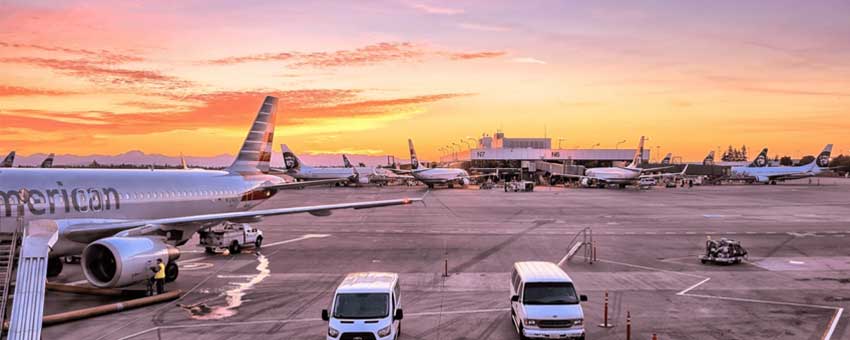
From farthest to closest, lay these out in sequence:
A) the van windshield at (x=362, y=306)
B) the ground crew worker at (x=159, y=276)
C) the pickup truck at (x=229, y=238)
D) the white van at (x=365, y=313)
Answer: the pickup truck at (x=229, y=238) → the ground crew worker at (x=159, y=276) → the van windshield at (x=362, y=306) → the white van at (x=365, y=313)

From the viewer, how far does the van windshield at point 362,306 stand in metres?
16.6

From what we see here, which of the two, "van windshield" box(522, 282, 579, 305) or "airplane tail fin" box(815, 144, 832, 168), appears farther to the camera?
"airplane tail fin" box(815, 144, 832, 168)

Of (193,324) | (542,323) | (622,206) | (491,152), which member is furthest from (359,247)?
(491,152)

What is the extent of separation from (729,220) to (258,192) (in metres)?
40.2

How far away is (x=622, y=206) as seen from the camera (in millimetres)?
71125

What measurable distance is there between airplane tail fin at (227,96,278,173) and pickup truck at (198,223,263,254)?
405 cm

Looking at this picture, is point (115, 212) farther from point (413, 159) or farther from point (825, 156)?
point (825, 156)

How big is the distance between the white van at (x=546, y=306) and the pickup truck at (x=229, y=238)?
785 inches

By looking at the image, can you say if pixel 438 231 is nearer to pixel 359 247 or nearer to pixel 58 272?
pixel 359 247

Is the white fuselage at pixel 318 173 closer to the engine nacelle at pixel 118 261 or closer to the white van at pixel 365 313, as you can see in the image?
the engine nacelle at pixel 118 261

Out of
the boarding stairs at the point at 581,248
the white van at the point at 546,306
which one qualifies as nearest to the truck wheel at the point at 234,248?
the boarding stairs at the point at 581,248

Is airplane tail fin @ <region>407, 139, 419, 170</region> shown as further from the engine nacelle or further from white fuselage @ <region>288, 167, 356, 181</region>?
the engine nacelle

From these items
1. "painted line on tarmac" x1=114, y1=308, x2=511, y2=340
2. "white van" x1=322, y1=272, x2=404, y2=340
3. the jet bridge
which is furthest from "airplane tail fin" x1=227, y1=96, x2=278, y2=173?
"white van" x1=322, y1=272, x2=404, y2=340

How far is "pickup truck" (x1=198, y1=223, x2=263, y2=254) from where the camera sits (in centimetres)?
3397
